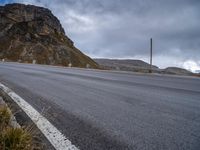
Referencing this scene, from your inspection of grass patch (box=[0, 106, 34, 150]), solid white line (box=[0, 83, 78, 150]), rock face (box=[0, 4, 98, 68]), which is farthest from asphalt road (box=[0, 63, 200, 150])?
rock face (box=[0, 4, 98, 68])

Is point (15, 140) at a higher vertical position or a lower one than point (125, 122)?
higher

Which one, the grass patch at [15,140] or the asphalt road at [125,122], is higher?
the grass patch at [15,140]

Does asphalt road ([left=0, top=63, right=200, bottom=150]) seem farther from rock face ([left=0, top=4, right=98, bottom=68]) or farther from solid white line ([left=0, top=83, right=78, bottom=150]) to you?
rock face ([left=0, top=4, right=98, bottom=68])

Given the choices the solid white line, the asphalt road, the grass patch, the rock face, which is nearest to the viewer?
the grass patch

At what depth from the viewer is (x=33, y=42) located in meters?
95.0

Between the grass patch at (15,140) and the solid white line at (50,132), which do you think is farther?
the solid white line at (50,132)

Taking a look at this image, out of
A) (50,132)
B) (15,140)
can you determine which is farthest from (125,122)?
(15,140)

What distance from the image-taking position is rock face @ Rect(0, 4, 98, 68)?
88.6 metres

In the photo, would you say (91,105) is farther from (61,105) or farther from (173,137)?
(173,137)

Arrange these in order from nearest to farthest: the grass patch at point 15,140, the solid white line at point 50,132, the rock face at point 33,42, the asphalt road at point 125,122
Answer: the grass patch at point 15,140 → the solid white line at point 50,132 → the asphalt road at point 125,122 → the rock face at point 33,42

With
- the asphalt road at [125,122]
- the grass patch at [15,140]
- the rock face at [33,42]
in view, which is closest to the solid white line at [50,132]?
the asphalt road at [125,122]

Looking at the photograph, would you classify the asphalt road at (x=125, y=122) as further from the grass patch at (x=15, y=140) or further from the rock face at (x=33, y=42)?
the rock face at (x=33, y=42)

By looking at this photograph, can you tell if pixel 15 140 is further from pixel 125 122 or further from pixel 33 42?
pixel 33 42

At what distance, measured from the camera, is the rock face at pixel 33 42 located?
8856cm
